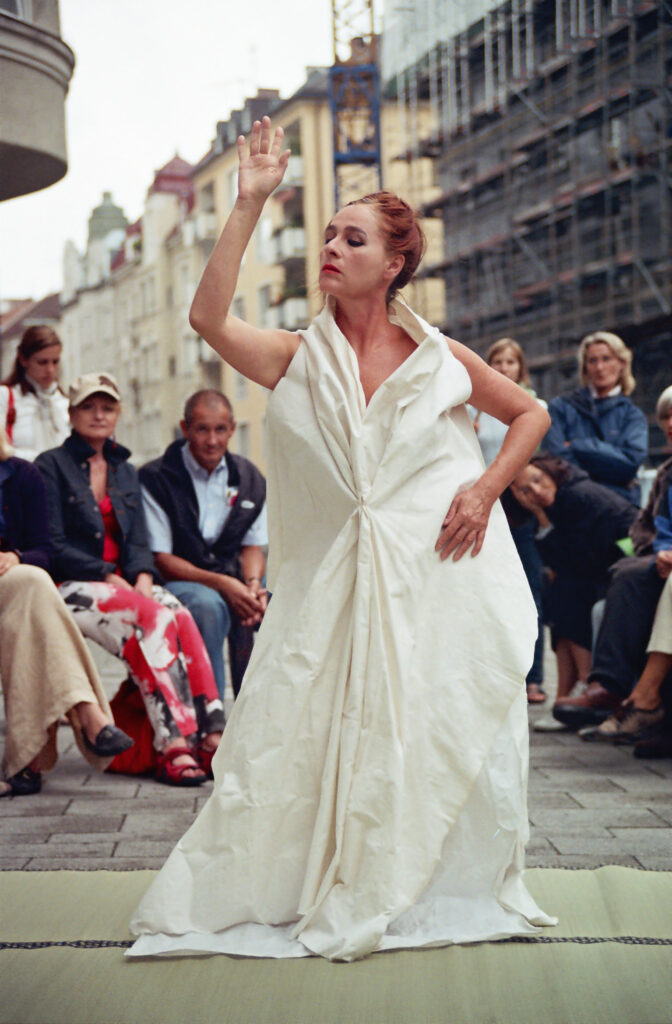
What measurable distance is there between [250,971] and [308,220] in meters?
47.4

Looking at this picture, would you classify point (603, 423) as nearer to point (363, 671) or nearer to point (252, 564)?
point (252, 564)

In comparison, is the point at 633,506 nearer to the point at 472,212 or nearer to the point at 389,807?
the point at 389,807

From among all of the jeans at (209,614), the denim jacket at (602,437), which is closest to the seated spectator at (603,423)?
the denim jacket at (602,437)

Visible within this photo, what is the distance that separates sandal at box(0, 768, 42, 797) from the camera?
584 centimetres

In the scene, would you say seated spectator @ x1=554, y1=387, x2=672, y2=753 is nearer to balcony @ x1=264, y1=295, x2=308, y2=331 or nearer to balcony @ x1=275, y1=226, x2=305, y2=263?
balcony @ x1=264, y1=295, x2=308, y2=331

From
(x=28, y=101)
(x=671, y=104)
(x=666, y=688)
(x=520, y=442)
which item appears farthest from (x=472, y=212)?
(x=520, y=442)

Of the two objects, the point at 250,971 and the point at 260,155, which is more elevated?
the point at 260,155

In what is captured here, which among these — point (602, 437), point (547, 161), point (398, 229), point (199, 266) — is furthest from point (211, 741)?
point (199, 266)

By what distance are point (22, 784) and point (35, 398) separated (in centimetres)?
269

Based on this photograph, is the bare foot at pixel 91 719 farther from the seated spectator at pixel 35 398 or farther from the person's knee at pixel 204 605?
the seated spectator at pixel 35 398

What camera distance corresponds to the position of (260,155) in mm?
3596

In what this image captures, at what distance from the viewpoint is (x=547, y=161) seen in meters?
32.8

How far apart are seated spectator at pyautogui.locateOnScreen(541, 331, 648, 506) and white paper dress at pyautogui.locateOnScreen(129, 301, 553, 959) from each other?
4.43m

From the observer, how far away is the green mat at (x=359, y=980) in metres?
3.11
